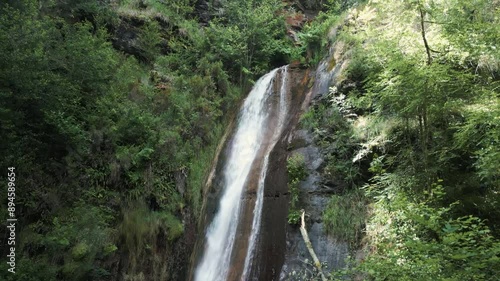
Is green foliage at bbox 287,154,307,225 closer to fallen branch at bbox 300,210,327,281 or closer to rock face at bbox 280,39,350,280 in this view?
rock face at bbox 280,39,350,280

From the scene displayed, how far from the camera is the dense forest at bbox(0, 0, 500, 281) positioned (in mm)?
5504

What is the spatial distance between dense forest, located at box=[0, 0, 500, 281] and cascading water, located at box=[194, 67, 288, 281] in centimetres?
85

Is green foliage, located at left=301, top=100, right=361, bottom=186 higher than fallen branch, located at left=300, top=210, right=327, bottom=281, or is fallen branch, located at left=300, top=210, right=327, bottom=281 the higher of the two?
green foliage, located at left=301, top=100, right=361, bottom=186

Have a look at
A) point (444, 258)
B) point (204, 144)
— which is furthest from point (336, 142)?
point (204, 144)

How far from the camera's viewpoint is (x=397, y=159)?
7.44 meters

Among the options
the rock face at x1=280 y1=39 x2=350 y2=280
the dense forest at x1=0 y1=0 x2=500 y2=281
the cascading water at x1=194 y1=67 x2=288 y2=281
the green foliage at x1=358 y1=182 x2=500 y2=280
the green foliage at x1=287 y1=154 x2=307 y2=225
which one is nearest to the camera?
the green foliage at x1=358 y1=182 x2=500 y2=280

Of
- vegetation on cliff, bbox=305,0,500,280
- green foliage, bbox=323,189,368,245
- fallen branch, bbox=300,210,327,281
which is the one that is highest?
vegetation on cliff, bbox=305,0,500,280

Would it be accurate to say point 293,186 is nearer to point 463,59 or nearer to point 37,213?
point 463,59

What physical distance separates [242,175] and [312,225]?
12.2ft

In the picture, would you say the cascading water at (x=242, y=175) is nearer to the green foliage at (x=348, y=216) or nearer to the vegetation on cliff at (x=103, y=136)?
the vegetation on cliff at (x=103, y=136)

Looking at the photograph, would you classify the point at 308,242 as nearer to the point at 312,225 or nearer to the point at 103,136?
the point at 312,225

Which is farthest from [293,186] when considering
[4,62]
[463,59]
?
[4,62]

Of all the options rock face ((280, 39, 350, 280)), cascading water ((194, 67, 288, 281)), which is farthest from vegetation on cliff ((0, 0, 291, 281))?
rock face ((280, 39, 350, 280))

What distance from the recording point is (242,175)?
36.7 ft
